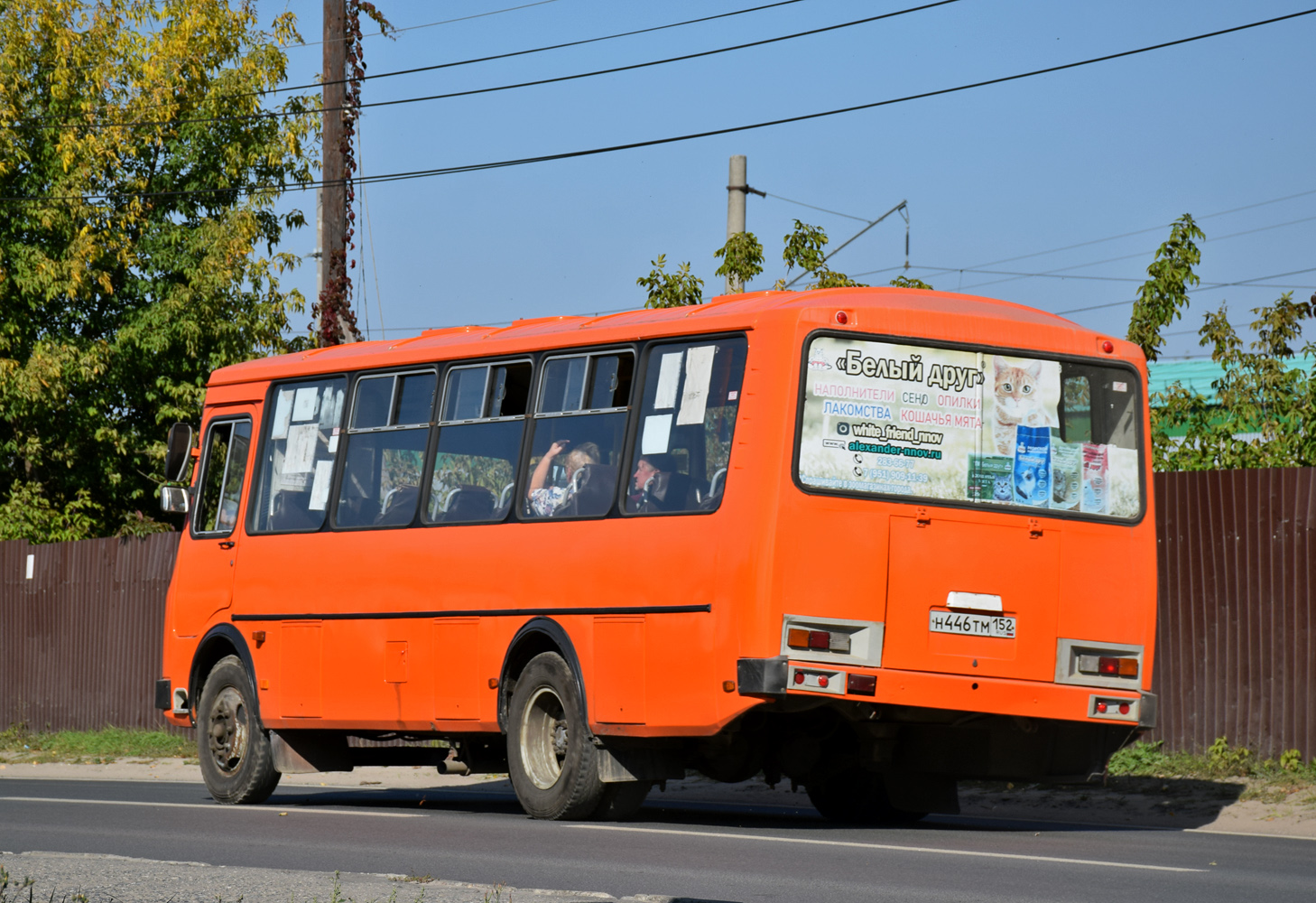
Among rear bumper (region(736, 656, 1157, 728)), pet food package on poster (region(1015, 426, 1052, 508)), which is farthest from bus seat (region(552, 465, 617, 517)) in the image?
pet food package on poster (region(1015, 426, 1052, 508))

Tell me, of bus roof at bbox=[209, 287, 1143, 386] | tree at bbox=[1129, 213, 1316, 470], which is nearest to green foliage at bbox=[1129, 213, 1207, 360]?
tree at bbox=[1129, 213, 1316, 470]

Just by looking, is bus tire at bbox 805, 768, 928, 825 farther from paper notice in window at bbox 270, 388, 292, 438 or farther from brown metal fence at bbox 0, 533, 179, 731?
brown metal fence at bbox 0, 533, 179, 731

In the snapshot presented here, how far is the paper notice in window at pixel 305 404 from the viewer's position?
13906mm

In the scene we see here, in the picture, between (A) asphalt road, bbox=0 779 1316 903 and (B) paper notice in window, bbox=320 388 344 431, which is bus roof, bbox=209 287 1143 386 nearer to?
(B) paper notice in window, bbox=320 388 344 431

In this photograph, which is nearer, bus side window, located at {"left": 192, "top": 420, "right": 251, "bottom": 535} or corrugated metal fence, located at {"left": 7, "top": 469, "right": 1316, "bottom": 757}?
corrugated metal fence, located at {"left": 7, "top": 469, "right": 1316, "bottom": 757}

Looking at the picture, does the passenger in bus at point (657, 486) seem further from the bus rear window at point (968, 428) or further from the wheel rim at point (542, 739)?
the wheel rim at point (542, 739)

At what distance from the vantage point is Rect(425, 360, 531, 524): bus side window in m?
12.0

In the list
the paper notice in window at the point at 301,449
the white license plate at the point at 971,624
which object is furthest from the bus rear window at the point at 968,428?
the paper notice in window at the point at 301,449

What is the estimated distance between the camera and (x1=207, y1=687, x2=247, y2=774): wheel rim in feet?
46.0

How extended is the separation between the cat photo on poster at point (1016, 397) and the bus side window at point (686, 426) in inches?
57.8

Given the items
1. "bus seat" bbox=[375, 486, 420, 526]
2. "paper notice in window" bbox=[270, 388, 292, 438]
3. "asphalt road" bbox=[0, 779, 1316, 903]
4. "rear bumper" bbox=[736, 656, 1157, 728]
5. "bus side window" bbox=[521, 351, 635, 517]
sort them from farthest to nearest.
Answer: "paper notice in window" bbox=[270, 388, 292, 438], "bus seat" bbox=[375, 486, 420, 526], "bus side window" bbox=[521, 351, 635, 517], "rear bumper" bbox=[736, 656, 1157, 728], "asphalt road" bbox=[0, 779, 1316, 903]

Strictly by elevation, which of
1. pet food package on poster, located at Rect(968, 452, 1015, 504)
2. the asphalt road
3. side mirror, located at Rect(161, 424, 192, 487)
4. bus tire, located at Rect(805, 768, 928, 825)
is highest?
side mirror, located at Rect(161, 424, 192, 487)

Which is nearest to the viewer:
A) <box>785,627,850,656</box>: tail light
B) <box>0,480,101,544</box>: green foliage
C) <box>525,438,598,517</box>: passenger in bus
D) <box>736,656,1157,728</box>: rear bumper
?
<box>736,656,1157,728</box>: rear bumper

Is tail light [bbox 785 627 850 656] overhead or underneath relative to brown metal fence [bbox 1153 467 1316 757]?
underneath
